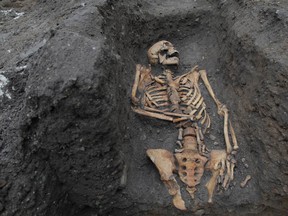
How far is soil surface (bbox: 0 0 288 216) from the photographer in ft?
7.51

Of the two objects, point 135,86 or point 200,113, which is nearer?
point 200,113

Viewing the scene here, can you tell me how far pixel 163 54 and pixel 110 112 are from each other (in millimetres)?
1615

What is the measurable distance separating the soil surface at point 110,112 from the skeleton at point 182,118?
85 mm

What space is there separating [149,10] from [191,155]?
2.21 metres

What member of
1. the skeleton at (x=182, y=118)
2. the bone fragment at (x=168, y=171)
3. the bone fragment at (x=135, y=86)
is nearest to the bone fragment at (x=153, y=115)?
the skeleton at (x=182, y=118)

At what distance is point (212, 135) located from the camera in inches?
124

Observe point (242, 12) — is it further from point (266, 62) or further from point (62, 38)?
point (62, 38)

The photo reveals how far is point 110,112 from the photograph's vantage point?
93.5 inches

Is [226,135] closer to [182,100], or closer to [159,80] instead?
[182,100]

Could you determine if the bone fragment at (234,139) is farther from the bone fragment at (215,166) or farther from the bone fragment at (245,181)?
the bone fragment at (245,181)

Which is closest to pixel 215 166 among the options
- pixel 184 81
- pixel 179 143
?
pixel 179 143

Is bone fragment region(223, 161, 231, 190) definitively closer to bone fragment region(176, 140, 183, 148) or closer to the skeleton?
the skeleton

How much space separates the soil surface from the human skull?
16 centimetres

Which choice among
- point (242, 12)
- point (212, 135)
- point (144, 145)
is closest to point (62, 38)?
point (144, 145)
